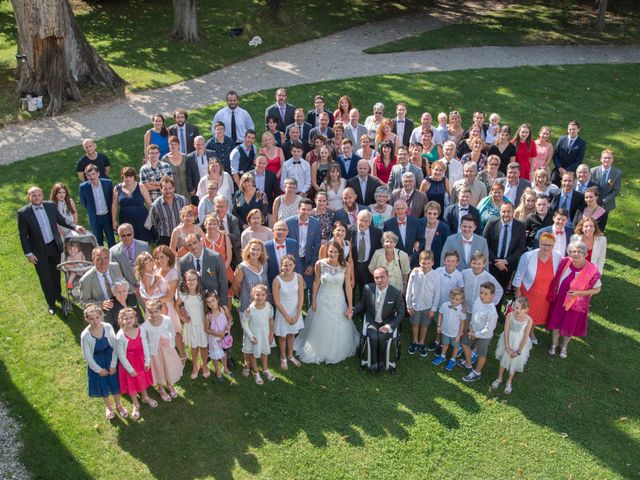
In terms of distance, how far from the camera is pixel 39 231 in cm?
915

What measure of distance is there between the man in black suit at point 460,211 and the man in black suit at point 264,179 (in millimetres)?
2954

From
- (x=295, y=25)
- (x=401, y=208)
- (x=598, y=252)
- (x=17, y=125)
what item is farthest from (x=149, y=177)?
(x=295, y=25)

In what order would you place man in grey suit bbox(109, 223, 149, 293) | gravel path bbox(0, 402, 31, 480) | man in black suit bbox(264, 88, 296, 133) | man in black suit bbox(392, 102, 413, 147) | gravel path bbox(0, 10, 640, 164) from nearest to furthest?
gravel path bbox(0, 402, 31, 480), man in grey suit bbox(109, 223, 149, 293), man in black suit bbox(392, 102, 413, 147), man in black suit bbox(264, 88, 296, 133), gravel path bbox(0, 10, 640, 164)

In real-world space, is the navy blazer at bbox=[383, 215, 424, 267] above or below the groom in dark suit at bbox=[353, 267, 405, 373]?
above

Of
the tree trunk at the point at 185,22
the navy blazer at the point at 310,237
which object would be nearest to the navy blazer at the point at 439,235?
the navy blazer at the point at 310,237

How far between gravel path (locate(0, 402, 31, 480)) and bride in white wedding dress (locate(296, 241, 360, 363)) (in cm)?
371

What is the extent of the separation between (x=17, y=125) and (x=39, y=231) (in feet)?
30.2

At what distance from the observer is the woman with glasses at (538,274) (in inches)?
334

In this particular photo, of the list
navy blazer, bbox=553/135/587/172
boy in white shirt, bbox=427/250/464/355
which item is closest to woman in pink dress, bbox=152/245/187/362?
boy in white shirt, bbox=427/250/464/355

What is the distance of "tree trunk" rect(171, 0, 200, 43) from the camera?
73.0ft

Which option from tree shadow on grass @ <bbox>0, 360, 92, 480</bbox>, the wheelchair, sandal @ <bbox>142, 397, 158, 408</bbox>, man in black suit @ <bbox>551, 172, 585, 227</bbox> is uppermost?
man in black suit @ <bbox>551, 172, 585, 227</bbox>

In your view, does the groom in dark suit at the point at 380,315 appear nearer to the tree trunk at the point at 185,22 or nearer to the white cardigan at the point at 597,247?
the white cardigan at the point at 597,247

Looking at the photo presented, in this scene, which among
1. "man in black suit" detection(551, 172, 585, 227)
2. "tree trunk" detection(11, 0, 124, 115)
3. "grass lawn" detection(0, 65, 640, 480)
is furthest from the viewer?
"tree trunk" detection(11, 0, 124, 115)

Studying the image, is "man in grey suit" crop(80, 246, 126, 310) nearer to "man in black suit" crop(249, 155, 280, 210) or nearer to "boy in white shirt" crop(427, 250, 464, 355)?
"man in black suit" crop(249, 155, 280, 210)
